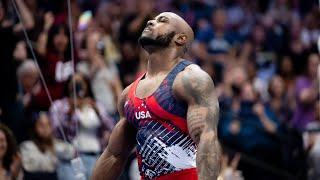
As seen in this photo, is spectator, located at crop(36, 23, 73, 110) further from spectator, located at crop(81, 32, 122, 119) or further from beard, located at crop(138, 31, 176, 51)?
beard, located at crop(138, 31, 176, 51)

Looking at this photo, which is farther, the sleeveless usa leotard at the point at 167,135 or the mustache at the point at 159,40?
the mustache at the point at 159,40

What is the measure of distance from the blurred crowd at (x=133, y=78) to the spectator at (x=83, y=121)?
13 mm

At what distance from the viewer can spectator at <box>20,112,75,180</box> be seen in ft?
33.4

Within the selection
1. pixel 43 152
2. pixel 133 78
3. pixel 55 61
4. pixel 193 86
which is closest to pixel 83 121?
pixel 43 152

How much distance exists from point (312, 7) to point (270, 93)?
364 centimetres

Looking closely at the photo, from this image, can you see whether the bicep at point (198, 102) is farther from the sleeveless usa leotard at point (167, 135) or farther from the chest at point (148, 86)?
the chest at point (148, 86)

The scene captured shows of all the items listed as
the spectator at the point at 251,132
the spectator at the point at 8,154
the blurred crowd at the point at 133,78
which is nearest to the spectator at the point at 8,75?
the blurred crowd at the point at 133,78

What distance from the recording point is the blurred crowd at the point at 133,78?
34.3 ft

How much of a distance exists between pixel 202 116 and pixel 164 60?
0.62m

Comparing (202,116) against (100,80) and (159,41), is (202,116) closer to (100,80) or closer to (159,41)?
(159,41)

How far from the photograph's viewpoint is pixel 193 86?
6.66 meters

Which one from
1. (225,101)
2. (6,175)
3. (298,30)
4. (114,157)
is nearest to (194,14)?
(298,30)

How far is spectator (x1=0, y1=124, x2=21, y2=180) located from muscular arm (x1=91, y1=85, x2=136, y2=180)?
2423mm

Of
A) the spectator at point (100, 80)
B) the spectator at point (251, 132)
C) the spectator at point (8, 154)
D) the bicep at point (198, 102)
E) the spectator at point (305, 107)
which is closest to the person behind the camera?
the bicep at point (198, 102)
